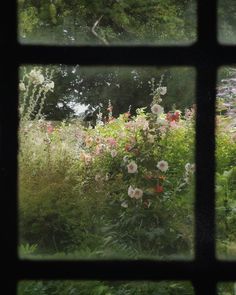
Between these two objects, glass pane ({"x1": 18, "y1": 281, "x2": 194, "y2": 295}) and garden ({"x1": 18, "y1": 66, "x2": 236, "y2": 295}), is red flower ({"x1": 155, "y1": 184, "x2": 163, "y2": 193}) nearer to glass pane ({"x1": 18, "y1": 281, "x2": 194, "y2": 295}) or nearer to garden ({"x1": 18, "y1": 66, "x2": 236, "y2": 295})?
garden ({"x1": 18, "y1": 66, "x2": 236, "y2": 295})

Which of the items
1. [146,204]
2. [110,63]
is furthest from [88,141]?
[110,63]

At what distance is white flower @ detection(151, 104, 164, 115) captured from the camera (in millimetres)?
1753

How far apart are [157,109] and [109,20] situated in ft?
2.56

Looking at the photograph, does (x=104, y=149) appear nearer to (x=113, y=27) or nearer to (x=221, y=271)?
(x=113, y=27)

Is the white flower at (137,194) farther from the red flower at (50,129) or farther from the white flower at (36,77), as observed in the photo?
the white flower at (36,77)

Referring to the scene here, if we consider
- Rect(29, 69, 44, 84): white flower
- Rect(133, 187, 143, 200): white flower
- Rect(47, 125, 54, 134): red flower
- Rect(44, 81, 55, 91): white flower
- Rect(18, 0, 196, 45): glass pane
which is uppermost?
Rect(18, 0, 196, 45): glass pane

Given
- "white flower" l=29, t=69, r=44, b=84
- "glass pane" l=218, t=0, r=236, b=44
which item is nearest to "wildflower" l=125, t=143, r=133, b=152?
"white flower" l=29, t=69, r=44, b=84

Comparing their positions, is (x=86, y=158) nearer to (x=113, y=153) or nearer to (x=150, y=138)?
(x=113, y=153)

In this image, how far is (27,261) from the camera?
2.11 ft

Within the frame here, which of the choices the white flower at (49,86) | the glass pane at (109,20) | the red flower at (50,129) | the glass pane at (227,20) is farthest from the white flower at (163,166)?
the glass pane at (227,20)

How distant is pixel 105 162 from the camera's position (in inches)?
77.7

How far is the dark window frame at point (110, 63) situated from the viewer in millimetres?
638

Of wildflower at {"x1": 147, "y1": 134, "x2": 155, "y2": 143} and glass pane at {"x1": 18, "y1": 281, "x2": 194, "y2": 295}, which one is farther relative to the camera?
wildflower at {"x1": 147, "y1": 134, "x2": 155, "y2": 143}

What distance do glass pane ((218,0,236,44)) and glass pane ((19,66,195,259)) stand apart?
0.10 metres
